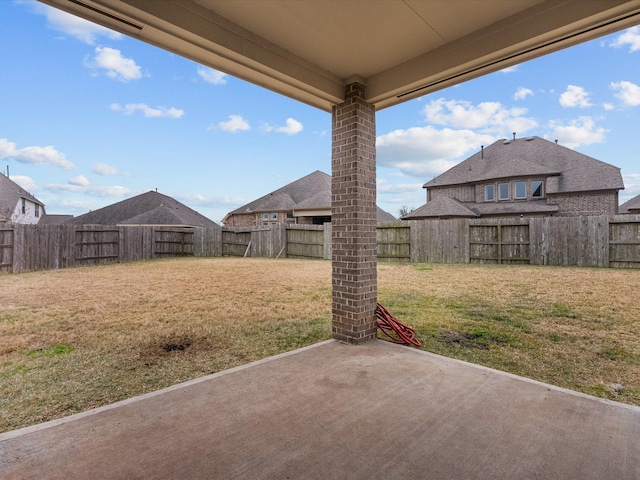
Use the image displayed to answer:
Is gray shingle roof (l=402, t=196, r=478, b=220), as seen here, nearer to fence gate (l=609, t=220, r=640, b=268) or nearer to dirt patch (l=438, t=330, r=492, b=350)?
fence gate (l=609, t=220, r=640, b=268)

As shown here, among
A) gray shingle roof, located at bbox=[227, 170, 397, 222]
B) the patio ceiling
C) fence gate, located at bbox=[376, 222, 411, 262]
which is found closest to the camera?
the patio ceiling

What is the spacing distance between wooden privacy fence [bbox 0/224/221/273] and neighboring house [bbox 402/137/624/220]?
41.1ft

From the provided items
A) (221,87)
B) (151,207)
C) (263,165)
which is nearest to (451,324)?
(221,87)

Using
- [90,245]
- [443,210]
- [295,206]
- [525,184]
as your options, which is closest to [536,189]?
[525,184]

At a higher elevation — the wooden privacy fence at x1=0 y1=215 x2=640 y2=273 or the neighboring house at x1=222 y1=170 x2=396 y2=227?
the neighboring house at x1=222 y1=170 x2=396 y2=227

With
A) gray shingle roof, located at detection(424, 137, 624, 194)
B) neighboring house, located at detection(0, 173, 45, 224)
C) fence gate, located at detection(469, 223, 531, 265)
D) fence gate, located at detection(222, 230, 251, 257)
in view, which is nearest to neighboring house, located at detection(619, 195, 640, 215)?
gray shingle roof, located at detection(424, 137, 624, 194)

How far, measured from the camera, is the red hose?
11.7 ft

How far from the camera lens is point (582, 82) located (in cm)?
1366

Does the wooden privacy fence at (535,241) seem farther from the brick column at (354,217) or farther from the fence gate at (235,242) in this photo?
the brick column at (354,217)

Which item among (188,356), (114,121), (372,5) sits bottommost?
(188,356)

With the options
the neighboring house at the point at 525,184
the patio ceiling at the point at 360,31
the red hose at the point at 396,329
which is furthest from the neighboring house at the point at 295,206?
the patio ceiling at the point at 360,31

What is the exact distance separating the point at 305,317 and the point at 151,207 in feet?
78.6

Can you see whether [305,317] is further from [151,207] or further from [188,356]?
[151,207]

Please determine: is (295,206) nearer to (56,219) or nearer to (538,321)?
(538,321)
